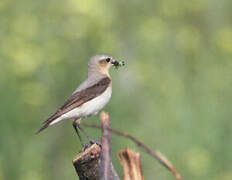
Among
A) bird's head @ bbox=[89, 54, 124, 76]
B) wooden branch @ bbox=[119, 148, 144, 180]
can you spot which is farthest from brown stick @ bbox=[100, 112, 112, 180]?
bird's head @ bbox=[89, 54, 124, 76]

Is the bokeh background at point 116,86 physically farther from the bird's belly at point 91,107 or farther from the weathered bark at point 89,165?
the weathered bark at point 89,165

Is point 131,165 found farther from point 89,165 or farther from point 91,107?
point 91,107

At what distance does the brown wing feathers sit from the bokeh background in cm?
166

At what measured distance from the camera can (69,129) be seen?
809 cm

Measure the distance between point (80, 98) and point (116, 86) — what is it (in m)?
2.70

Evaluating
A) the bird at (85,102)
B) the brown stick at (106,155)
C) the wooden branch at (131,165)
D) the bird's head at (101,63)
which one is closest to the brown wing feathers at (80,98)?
the bird at (85,102)

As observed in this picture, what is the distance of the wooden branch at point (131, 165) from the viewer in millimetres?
2748

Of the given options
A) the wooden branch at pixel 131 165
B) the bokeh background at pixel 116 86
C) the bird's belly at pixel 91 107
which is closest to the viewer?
the wooden branch at pixel 131 165

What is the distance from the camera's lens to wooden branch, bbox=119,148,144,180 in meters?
2.75

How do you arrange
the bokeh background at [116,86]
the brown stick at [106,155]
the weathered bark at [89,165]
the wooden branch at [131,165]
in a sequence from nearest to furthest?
the brown stick at [106,155] → the wooden branch at [131,165] → the weathered bark at [89,165] → the bokeh background at [116,86]

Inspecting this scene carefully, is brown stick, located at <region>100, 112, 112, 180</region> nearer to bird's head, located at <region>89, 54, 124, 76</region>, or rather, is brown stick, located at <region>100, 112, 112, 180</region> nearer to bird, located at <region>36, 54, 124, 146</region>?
bird, located at <region>36, 54, 124, 146</region>

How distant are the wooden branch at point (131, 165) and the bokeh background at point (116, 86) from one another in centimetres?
471

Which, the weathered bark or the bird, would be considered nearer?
the weathered bark

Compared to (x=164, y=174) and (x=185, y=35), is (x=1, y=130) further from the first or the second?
(x=185, y=35)
